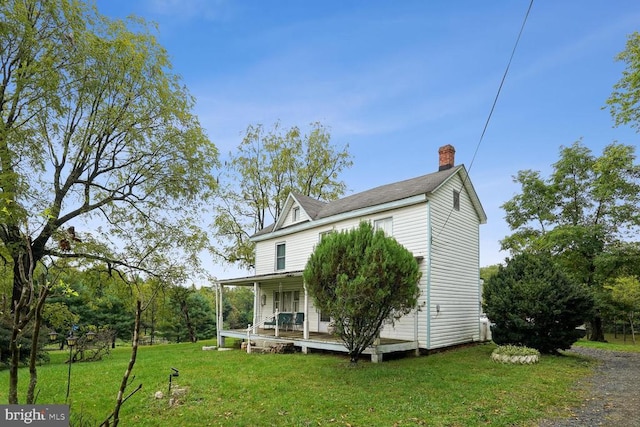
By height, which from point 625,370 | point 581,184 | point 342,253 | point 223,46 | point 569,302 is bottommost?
point 625,370

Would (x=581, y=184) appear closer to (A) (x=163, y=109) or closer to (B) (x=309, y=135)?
(B) (x=309, y=135)

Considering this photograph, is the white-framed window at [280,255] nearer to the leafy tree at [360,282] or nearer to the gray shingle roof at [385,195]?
the gray shingle roof at [385,195]

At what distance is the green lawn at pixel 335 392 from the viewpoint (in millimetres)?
7258

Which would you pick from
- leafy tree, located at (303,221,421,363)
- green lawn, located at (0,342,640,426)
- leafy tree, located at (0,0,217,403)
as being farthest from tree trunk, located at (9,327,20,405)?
leafy tree, located at (0,0,217,403)

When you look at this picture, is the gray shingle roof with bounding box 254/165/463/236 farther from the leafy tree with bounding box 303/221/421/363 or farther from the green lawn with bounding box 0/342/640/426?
the green lawn with bounding box 0/342/640/426

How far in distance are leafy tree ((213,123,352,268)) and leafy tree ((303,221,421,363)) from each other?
731 inches

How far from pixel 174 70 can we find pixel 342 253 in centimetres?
Result: 1428

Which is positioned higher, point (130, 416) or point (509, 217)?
point (509, 217)

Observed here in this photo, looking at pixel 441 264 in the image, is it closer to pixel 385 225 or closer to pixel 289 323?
pixel 385 225

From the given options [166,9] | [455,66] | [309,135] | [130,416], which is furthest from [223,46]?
[309,135]

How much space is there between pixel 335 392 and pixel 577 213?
24.6 metres

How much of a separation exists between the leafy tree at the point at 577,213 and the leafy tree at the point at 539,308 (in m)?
9.56

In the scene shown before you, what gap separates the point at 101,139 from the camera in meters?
17.5

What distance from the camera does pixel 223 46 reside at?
12.4 meters
